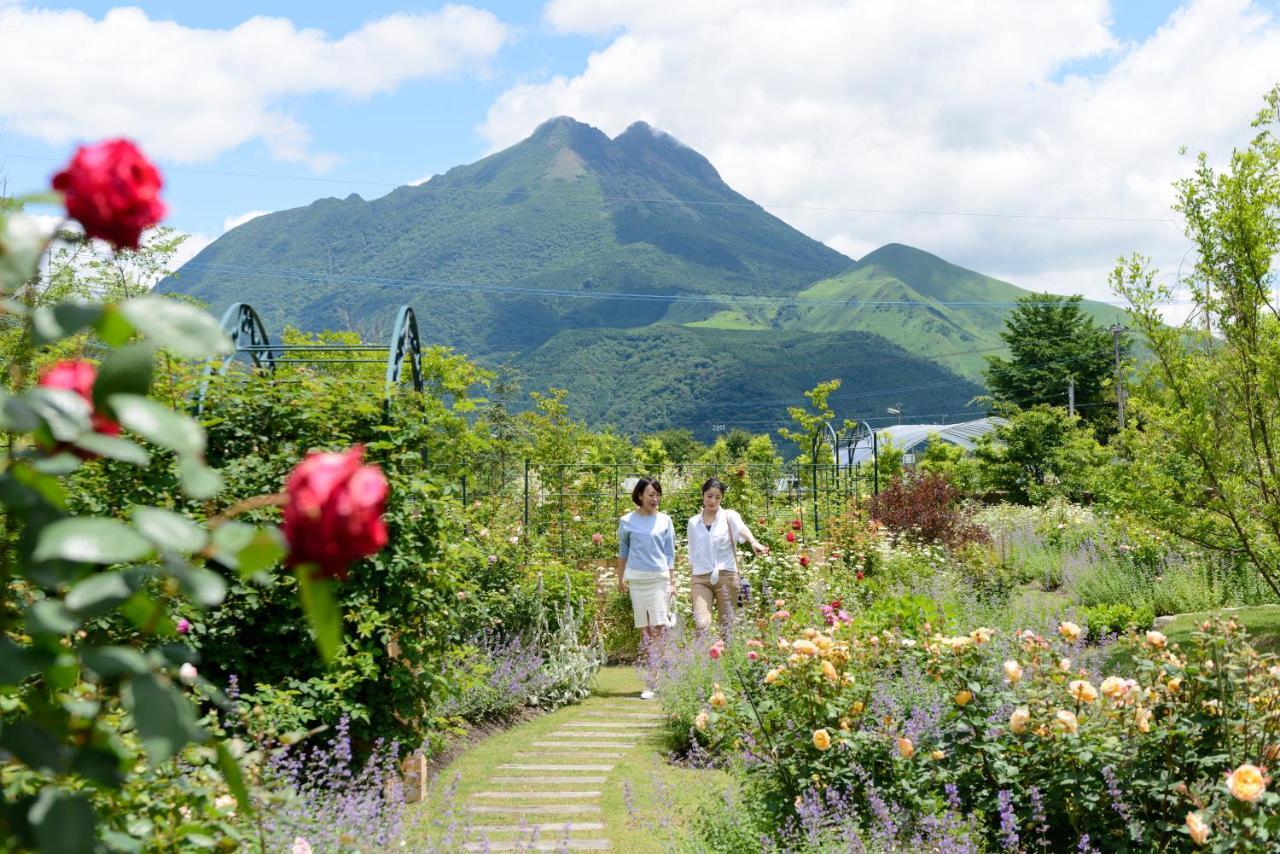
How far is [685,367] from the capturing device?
361ft

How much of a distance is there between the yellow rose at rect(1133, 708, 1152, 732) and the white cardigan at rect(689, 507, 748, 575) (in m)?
4.49

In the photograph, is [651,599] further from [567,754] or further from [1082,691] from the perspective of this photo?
[1082,691]

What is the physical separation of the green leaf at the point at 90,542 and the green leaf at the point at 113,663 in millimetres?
99

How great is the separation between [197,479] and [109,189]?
11.7 inches

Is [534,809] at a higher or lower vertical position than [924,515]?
lower

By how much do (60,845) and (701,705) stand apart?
5.11m

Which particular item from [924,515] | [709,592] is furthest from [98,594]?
[924,515]

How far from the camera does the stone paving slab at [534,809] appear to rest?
15.5 ft

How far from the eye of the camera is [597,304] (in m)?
176

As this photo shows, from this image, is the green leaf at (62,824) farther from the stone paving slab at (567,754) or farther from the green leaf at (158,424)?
the stone paving slab at (567,754)

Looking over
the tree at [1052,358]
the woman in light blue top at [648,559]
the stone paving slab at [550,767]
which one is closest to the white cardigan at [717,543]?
the woman in light blue top at [648,559]

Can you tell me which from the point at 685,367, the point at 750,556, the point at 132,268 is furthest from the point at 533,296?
the point at 750,556

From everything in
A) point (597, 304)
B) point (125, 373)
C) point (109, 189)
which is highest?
point (597, 304)

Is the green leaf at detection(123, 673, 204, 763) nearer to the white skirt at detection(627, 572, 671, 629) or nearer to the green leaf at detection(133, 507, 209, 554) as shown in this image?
the green leaf at detection(133, 507, 209, 554)
